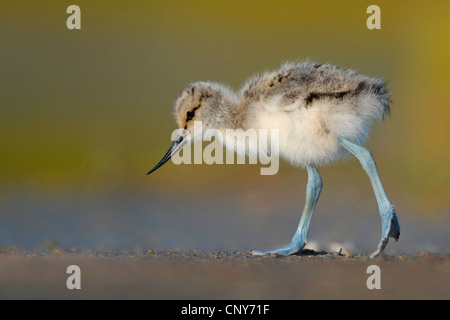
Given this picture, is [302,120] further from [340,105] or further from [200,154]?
[200,154]

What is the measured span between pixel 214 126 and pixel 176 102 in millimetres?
339

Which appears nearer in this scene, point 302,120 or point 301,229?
point 302,120

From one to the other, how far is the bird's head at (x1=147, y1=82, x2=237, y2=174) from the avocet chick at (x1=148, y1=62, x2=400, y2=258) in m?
0.03

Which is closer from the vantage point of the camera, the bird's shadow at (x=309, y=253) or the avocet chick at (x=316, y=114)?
the avocet chick at (x=316, y=114)

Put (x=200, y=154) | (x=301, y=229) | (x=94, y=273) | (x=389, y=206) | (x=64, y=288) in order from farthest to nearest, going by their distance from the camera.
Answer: (x=200, y=154), (x=301, y=229), (x=389, y=206), (x=94, y=273), (x=64, y=288)

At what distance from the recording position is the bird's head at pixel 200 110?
15.2 feet

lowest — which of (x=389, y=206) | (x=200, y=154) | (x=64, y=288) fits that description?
(x=64, y=288)

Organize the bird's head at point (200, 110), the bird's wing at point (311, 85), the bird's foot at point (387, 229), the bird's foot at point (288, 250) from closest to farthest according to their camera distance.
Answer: the bird's foot at point (387, 229) → the bird's wing at point (311, 85) → the bird's foot at point (288, 250) → the bird's head at point (200, 110)

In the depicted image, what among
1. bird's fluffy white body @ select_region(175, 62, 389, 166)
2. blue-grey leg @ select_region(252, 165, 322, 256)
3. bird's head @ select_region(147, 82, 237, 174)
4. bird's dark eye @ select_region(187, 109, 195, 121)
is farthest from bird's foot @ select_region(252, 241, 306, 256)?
bird's dark eye @ select_region(187, 109, 195, 121)

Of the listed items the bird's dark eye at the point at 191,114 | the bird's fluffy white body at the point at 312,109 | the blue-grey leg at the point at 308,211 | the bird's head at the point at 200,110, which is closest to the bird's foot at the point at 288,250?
the blue-grey leg at the point at 308,211

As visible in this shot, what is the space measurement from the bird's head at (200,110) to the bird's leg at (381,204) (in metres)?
0.80

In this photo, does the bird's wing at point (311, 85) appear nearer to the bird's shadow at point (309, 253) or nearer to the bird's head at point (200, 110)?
the bird's head at point (200, 110)

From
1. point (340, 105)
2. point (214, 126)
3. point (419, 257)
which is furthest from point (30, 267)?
point (419, 257)

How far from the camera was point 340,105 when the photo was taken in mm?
4207
